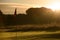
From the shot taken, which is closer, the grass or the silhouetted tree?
the grass

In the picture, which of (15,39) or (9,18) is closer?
(15,39)

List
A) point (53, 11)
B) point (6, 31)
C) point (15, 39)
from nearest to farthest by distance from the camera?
point (15, 39) < point (6, 31) < point (53, 11)

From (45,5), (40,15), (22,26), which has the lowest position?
(22,26)

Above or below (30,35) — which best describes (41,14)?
above

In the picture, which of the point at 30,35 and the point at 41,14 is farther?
the point at 41,14

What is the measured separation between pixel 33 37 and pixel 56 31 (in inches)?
22.1

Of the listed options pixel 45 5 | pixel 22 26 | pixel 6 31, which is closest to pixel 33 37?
pixel 22 26

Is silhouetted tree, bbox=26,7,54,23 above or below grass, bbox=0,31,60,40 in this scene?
above

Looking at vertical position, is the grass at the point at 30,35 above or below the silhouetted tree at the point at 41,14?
below

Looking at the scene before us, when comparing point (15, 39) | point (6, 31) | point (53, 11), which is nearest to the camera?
point (15, 39)

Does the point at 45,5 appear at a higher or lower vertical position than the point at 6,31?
higher

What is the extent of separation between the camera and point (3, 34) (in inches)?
115

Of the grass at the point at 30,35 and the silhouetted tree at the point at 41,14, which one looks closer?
the grass at the point at 30,35

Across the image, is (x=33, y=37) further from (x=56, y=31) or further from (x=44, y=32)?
(x=56, y=31)
